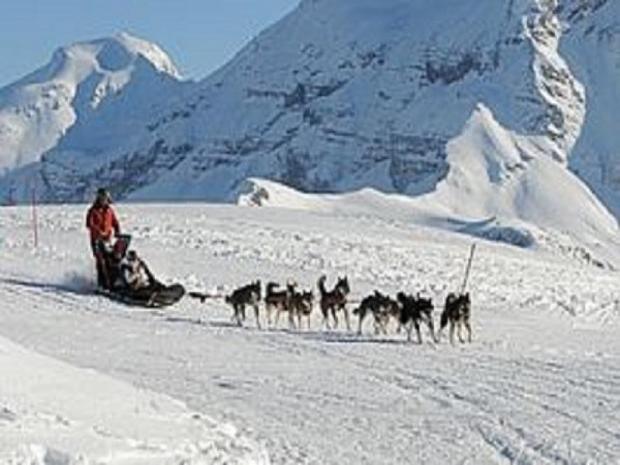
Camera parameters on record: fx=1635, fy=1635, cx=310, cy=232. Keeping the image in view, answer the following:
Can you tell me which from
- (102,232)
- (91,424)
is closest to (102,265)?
(102,232)

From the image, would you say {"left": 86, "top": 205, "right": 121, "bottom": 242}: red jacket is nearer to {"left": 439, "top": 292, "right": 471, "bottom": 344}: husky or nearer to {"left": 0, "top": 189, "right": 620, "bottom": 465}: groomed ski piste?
{"left": 0, "top": 189, "right": 620, "bottom": 465}: groomed ski piste

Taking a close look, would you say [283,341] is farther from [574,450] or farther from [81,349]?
[574,450]

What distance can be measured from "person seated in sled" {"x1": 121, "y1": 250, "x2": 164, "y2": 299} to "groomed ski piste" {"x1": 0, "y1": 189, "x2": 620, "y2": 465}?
19.1 inches

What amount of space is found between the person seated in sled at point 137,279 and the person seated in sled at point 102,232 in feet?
0.92

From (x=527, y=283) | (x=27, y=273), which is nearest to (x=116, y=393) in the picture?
(x=27, y=273)

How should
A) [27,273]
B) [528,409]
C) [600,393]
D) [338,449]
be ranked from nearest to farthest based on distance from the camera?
[338,449] < [528,409] < [600,393] < [27,273]

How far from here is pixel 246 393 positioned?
48.0 feet

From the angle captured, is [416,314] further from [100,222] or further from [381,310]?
[100,222]

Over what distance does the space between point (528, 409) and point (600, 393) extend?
122cm

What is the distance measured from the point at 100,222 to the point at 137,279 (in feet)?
3.67

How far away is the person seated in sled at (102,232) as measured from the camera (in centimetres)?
2361

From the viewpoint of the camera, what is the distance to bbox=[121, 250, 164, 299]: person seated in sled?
75.1 ft

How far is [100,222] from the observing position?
78.1 ft

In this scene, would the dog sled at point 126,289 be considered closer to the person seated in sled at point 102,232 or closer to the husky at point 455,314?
the person seated in sled at point 102,232
